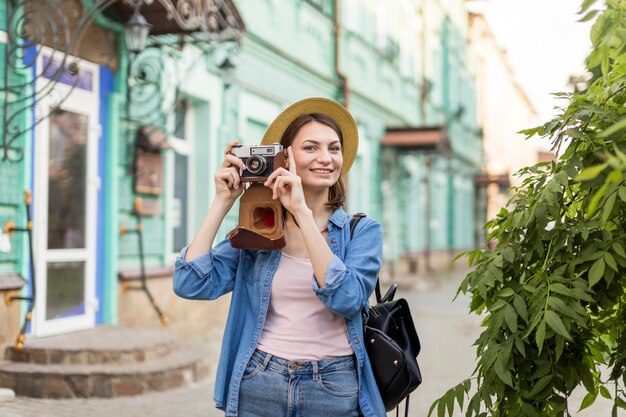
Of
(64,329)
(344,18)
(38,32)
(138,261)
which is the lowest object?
(64,329)

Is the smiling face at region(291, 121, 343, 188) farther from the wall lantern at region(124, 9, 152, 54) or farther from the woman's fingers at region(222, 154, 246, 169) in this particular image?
the wall lantern at region(124, 9, 152, 54)

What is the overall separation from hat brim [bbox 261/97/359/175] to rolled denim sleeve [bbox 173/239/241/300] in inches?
16.3

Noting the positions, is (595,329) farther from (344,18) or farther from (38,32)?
(344,18)

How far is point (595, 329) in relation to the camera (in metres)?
2.95

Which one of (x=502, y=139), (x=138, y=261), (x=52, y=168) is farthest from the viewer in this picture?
(x=502, y=139)

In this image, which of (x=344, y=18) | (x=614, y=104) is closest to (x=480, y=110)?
(x=344, y=18)

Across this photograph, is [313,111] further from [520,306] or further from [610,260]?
[610,260]

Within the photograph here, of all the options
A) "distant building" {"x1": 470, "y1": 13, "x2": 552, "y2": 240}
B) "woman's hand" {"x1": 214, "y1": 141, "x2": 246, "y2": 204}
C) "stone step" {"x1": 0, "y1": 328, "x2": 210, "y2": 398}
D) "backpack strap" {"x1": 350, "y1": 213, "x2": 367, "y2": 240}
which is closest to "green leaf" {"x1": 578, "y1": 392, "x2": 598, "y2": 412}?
"backpack strap" {"x1": 350, "y1": 213, "x2": 367, "y2": 240}

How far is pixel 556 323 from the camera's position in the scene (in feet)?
8.75

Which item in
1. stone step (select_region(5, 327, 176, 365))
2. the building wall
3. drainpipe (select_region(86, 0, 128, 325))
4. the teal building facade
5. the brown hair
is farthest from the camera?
the building wall

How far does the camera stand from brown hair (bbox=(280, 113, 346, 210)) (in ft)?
9.23

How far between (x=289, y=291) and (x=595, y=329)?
1.10m

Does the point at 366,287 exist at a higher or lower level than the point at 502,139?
lower

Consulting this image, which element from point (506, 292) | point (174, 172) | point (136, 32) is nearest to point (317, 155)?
point (506, 292)
